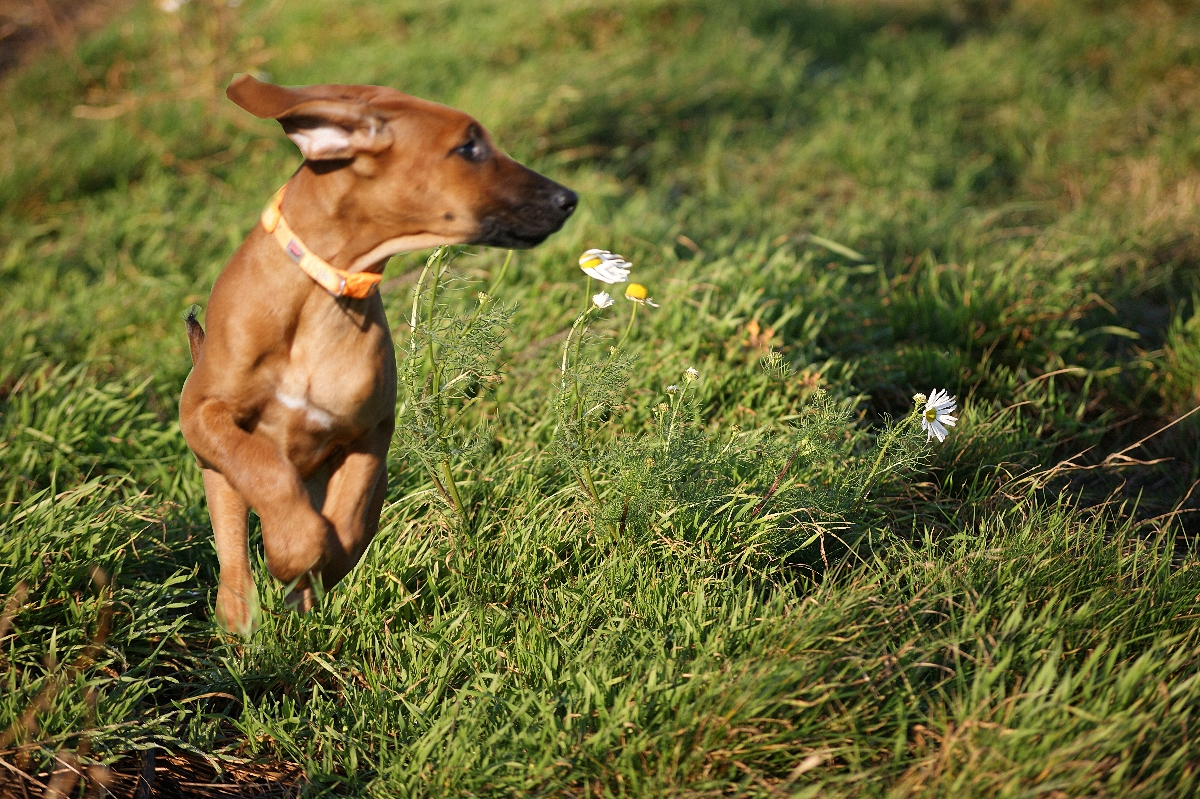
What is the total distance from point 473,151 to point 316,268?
Result: 333 millimetres

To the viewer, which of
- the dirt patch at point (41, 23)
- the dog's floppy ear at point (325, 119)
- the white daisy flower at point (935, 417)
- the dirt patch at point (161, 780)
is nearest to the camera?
the dog's floppy ear at point (325, 119)

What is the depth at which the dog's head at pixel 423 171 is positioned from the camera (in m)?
1.71

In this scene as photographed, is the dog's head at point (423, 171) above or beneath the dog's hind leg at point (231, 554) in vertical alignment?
above

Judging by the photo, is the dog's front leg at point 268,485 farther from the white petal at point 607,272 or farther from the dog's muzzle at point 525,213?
the white petal at point 607,272

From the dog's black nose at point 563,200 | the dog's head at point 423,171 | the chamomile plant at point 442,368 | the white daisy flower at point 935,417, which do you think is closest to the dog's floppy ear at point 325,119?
the dog's head at point 423,171

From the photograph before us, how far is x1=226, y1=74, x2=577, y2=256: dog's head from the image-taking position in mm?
1715

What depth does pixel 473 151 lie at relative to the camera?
5.78ft

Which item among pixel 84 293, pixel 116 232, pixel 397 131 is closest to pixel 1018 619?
pixel 397 131

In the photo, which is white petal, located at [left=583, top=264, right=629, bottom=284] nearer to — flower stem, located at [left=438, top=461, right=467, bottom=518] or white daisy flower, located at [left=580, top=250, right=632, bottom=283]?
white daisy flower, located at [left=580, top=250, right=632, bottom=283]

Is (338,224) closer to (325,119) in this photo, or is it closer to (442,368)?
(325,119)

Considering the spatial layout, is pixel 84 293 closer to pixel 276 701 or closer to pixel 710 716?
pixel 276 701

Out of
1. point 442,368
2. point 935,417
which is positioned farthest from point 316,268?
point 935,417

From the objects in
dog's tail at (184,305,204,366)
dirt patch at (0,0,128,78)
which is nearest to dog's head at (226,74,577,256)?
dog's tail at (184,305,204,366)

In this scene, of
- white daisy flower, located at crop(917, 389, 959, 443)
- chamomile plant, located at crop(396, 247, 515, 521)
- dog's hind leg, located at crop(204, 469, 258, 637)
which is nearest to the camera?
dog's hind leg, located at crop(204, 469, 258, 637)
